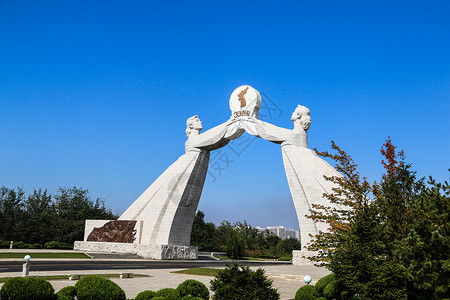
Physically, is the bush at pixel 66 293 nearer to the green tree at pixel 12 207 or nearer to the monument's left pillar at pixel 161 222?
the monument's left pillar at pixel 161 222

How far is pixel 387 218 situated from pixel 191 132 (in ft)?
64.7

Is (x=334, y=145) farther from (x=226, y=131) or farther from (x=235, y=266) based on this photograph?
(x=226, y=131)

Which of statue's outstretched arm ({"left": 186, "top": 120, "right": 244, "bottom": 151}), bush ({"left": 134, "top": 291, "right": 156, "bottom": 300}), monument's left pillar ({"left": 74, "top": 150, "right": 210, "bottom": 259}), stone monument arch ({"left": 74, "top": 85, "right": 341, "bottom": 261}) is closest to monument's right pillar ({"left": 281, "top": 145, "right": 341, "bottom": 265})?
stone monument arch ({"left": 74, "top": 85, "right": 341, "bottom": 261})

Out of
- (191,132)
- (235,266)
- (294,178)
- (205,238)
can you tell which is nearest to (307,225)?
(294,178)

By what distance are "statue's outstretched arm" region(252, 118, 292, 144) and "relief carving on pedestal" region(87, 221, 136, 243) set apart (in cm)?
970

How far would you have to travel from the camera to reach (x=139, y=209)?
78.9 ft

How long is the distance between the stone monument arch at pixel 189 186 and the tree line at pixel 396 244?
12.3 metres

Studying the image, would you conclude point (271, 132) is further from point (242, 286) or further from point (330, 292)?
point (242, 286)

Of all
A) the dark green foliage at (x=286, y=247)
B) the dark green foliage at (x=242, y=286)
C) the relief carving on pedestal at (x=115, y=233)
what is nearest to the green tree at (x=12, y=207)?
the relief carving on pedestal at (x=115, y=233)

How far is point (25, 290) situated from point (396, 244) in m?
5.93

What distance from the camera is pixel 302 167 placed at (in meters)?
20.2

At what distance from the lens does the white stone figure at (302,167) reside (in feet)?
63.0

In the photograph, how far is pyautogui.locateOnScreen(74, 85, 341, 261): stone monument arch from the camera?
66.8ft

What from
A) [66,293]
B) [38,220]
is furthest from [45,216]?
[66,293]
